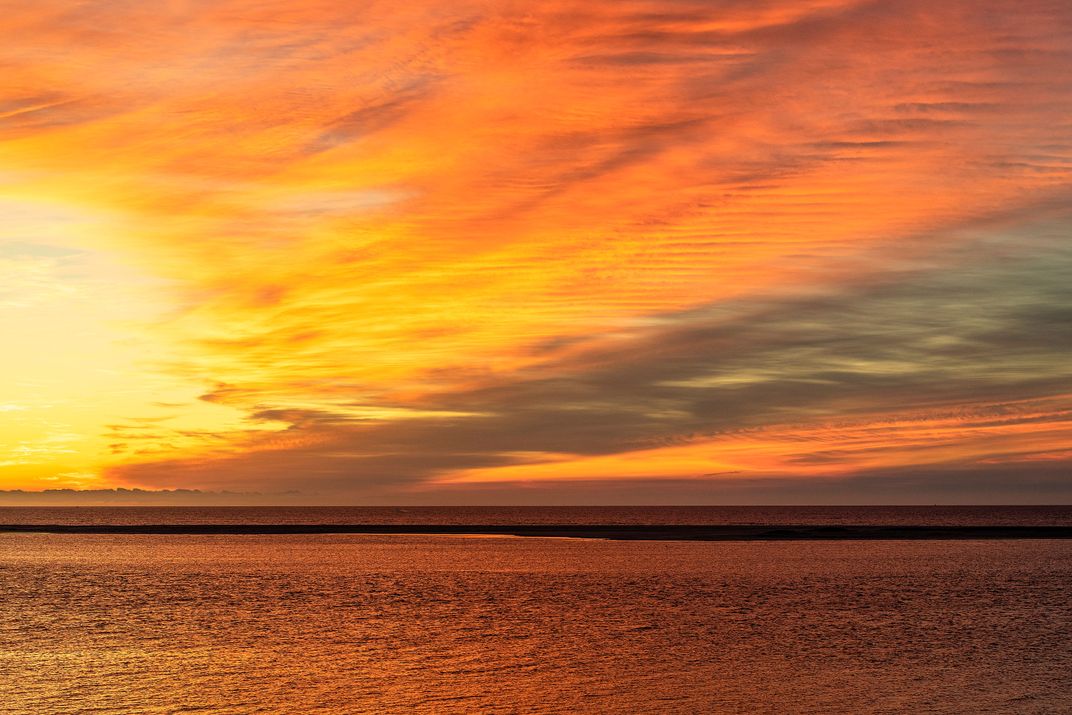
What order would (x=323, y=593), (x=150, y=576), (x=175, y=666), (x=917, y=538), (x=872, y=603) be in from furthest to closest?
1. (x=917, y=538)
2. (x=150, y=576)
3. (x=323, y=593)
4. (x=872, y=603)
5. (x=175, y=666)

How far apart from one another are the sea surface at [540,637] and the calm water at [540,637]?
13 cm

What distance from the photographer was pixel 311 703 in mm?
25766

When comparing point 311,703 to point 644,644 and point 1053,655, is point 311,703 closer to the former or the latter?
point 644,644

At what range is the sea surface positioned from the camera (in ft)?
86.8

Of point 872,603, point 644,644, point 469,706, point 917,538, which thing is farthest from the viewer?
point 917,538

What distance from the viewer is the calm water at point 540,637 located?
26.5 metres

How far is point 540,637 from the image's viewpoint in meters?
37.2

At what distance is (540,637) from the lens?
122 ft

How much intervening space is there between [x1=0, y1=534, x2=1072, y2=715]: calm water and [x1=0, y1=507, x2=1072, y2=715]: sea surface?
0.13 metres

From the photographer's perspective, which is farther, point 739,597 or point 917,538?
point 917,538

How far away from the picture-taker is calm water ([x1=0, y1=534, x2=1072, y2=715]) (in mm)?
26453

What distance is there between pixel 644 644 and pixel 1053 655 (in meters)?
12.6

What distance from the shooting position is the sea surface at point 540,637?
86.8 feet

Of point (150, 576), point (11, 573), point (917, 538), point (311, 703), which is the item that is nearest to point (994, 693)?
point (311, 703)
